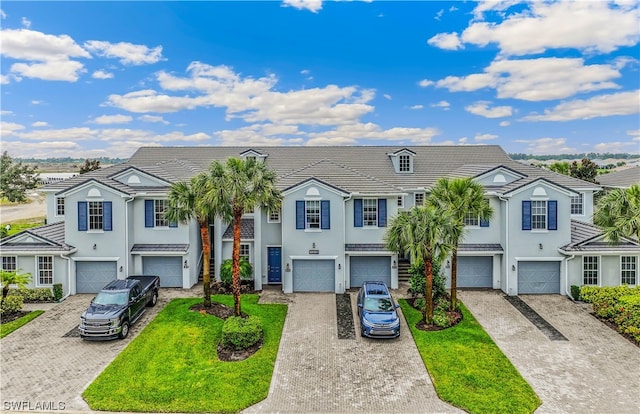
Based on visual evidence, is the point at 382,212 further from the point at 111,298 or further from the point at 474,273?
the point at 111,298

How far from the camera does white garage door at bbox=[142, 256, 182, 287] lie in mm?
24406

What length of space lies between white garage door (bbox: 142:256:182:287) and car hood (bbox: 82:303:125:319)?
674 centimetres

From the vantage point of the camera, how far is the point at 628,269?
22.5m

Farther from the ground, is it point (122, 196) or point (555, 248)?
point (122, 196)

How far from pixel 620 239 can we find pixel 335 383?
18.9m

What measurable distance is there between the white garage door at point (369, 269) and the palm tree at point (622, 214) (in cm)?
1195

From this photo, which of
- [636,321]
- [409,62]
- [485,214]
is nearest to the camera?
[636,321]

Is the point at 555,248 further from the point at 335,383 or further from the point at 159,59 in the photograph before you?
the point at 159,59

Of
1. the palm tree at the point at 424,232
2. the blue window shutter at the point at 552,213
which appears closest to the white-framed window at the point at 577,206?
the blue window shutter at the point at 552,213

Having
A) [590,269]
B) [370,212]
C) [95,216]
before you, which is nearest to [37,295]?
[95,216]

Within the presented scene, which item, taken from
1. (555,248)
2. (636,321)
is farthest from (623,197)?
(636,321)

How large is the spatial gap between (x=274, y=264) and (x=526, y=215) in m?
15.4

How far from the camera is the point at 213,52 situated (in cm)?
3238

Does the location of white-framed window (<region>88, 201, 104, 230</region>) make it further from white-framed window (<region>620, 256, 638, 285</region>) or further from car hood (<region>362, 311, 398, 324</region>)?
white-framed window (<region>620, 256, 638, 285</region>)
